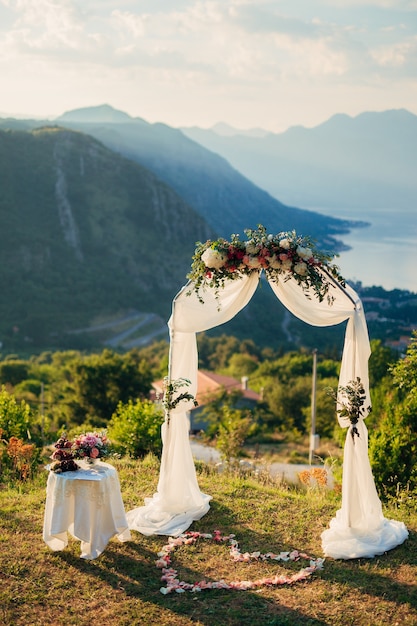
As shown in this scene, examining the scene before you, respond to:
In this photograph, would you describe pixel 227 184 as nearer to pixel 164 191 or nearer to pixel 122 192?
pixel 164 191

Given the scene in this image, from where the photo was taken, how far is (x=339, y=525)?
7.78m

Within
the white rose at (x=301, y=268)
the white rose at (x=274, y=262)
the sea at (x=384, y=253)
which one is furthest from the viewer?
the sea at (x=384, y=253)

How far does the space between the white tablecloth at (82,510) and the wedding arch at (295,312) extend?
87cm

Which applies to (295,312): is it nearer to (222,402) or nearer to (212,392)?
(222,402)

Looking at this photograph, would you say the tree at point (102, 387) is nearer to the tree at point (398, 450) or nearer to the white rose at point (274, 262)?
the tree at point (398, 450)

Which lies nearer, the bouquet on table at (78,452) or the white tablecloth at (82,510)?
the white tablecloth at (82,510)

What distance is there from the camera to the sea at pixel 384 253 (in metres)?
75.3

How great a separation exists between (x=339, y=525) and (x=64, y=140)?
110 metres

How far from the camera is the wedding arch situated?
302 inches

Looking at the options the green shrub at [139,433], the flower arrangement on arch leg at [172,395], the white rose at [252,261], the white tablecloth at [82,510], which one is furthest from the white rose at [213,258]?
the green shrub at [139,433]

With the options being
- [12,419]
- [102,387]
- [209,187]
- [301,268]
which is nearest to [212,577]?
[301,268]

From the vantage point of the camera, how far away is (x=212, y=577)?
6902mm

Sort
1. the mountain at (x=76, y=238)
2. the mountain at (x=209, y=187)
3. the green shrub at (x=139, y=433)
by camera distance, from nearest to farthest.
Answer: the green shrub at (x=139, y=433) → the mountain at (x=76, y=238) → the mountain at (x=209, y=187)

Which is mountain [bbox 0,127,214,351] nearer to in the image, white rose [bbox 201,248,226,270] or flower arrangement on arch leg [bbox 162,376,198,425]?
flower arrangement on arch leg [bbox 162,376,198,425]
